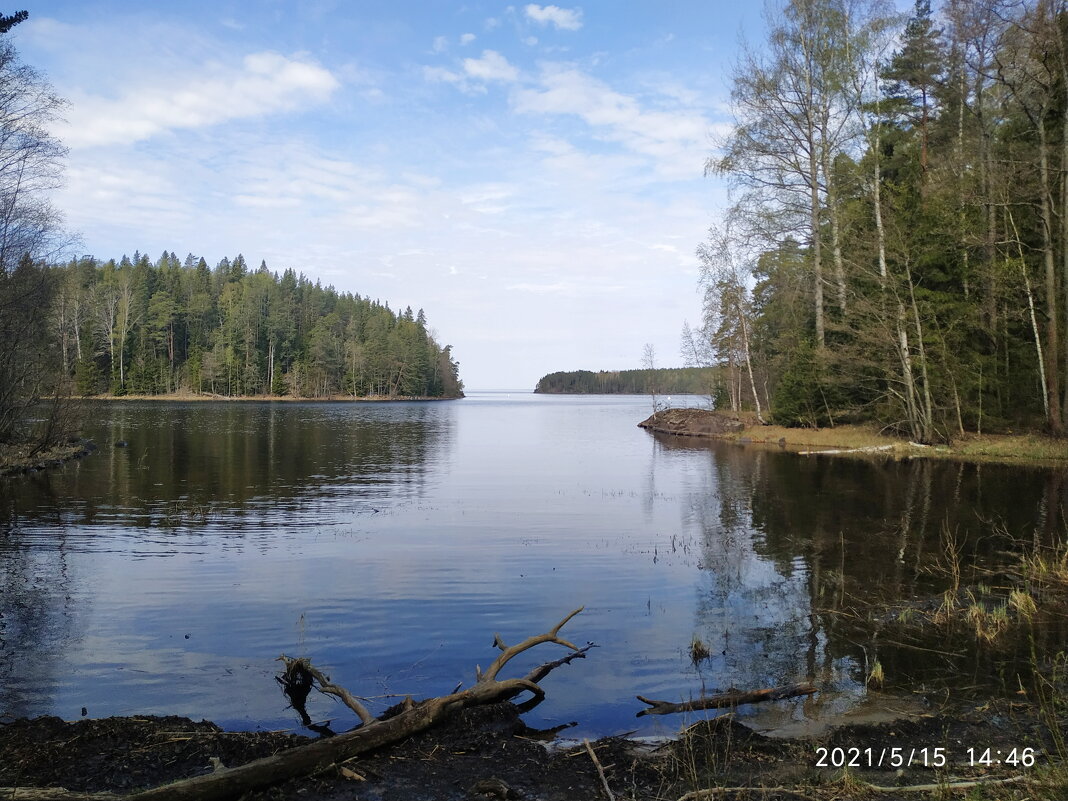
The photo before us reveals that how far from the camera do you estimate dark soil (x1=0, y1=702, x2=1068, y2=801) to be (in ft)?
15.3

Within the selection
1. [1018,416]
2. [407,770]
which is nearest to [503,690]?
[407,770]

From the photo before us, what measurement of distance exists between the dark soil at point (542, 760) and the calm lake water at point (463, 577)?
0.74m

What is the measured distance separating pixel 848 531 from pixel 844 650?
7412 mm

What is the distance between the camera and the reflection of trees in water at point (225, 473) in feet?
58.7

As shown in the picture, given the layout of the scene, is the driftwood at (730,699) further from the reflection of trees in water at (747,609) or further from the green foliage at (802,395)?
the green foliage at (802,395)

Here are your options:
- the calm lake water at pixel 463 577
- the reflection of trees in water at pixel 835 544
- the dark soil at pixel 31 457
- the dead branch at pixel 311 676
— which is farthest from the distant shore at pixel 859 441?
the dark soil at pixel 31 457

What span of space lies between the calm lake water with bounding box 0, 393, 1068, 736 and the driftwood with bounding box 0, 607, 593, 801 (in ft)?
1.53

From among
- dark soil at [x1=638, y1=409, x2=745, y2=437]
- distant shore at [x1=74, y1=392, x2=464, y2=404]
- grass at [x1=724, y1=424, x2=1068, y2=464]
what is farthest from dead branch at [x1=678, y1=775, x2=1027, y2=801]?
distant shore at [x1=74, y1=392, x2=464, y2=404]

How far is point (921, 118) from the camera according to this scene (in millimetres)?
37656

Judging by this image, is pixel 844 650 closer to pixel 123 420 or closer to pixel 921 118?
pixel 921 118
